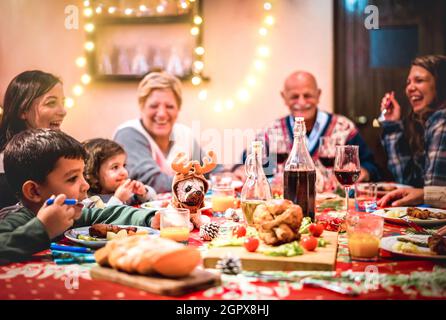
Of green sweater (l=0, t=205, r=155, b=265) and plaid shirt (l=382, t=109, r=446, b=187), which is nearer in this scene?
green sweater (l=0, t=205, r=155, b=265)

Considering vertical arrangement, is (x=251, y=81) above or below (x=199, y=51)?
below

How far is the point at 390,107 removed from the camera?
141 inches

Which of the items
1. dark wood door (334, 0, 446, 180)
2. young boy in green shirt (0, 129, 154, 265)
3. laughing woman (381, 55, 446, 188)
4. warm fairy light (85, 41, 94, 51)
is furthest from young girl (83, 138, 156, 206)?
dark wood door (334, 0, 446, 180)

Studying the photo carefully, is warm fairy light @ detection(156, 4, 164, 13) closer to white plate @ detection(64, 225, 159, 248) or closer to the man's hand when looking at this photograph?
the man's hand

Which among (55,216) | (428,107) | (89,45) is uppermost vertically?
(89,45)

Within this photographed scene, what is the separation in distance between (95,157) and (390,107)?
2.08m

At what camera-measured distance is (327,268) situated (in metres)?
1.20

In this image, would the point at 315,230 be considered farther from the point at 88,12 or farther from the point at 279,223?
the point at 88,12

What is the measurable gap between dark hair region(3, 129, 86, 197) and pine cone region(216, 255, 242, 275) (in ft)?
2.09

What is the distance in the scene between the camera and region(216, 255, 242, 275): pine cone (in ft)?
3.89

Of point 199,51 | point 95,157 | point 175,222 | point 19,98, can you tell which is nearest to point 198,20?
point 199,51

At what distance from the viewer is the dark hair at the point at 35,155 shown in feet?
5.14

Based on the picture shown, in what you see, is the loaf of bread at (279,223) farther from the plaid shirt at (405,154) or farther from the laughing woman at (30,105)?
the plaid shirt at (405,154)

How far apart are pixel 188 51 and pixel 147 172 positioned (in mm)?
1087
